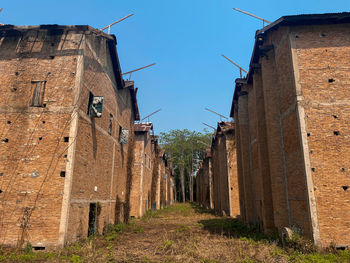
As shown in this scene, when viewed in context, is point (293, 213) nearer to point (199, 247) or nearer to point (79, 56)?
point (199, 247)

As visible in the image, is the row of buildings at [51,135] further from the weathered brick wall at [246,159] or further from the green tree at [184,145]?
the green tree at [184,145]

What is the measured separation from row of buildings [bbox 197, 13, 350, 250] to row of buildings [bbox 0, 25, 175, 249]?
9.15 metres

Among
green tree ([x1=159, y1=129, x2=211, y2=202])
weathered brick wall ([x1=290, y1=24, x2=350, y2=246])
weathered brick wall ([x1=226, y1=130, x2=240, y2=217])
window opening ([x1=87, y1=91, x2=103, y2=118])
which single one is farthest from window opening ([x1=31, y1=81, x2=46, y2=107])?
green tree ([x1=159, y1=129, x2=211, y2=202])

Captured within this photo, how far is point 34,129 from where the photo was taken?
10914 mm

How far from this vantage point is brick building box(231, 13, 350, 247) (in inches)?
380

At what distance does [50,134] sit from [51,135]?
0.07 metres

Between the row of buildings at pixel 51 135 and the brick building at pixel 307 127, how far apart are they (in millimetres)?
9198

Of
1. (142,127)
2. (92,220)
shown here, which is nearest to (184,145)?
(142,127)

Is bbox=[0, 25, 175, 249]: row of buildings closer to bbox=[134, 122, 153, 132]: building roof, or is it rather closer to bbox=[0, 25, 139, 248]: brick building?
bbox=[0, 25, 139, 248]: brick building

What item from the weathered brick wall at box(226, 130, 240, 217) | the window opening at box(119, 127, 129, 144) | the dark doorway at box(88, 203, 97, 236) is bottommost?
the dark doorway at box(88, 203, 97, 236)

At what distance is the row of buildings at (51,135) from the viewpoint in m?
9.97

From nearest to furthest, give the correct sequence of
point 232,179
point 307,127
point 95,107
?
point 307,127 < point 95,107 < point 232,179

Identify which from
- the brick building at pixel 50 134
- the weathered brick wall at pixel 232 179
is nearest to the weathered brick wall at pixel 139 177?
the weathered brick wall at pixel 232 179

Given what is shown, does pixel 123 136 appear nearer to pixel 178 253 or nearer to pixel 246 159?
pixel 246 159
